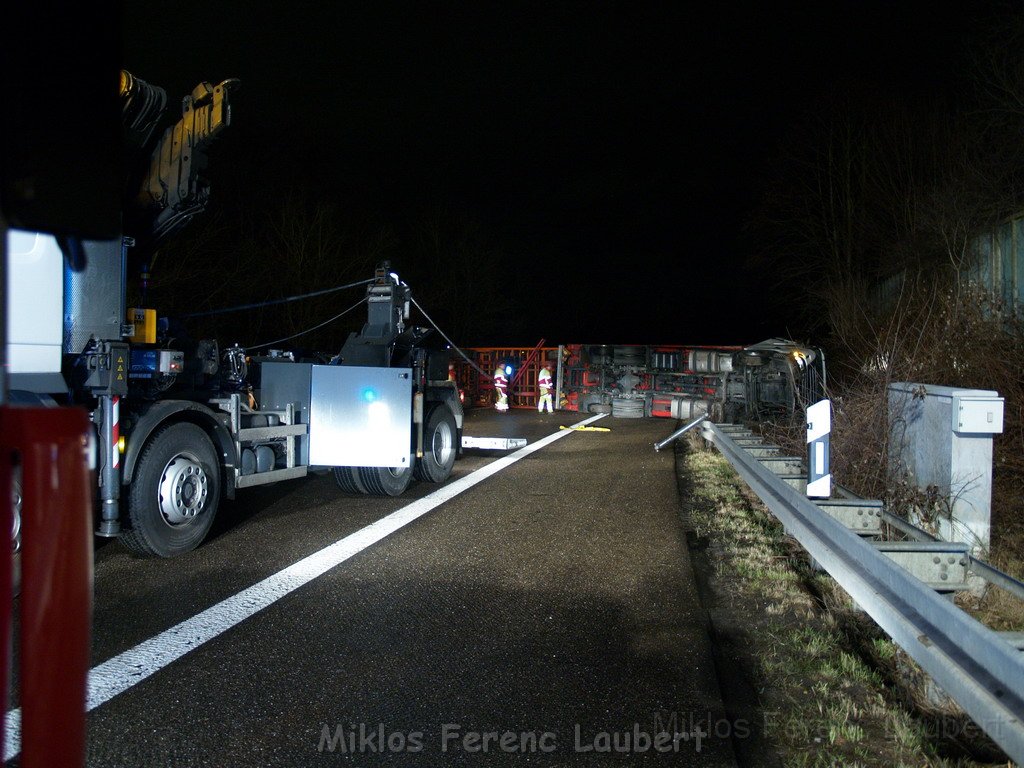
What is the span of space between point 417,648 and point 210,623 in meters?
1.29

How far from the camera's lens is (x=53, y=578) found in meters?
1.34

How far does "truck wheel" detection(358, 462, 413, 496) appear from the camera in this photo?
8.29 meters

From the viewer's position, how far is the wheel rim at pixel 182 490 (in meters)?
5.83

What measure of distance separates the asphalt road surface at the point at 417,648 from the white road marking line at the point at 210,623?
0.02 meters

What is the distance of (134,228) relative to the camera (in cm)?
637

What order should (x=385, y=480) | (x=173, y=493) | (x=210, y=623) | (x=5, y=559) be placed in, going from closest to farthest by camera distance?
(x=5, y=559) → (x=210, y=623) → (x=173, y=493) → (x=385, y=480)

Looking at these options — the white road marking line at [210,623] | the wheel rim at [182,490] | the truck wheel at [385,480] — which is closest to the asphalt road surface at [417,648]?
the white road marking line at [210,623]

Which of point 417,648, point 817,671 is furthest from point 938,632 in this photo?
point 417,648

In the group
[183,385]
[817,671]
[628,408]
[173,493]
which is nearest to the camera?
[817,671]

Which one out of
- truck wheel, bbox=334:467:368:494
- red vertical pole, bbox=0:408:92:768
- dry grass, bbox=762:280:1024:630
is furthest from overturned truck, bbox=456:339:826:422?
red vertical pole, bbox=0:408:92:768

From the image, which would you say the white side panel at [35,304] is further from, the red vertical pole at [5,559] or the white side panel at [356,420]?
the red vertical pole at [5,559]

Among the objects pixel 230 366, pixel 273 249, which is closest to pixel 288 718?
pixel 230 366

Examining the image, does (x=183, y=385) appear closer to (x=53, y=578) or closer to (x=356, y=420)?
(x=356, y=420)

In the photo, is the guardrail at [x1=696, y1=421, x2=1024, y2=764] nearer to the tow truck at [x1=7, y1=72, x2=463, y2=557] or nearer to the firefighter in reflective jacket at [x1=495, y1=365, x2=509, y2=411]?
the tow truck at [x1=7, y1=72, x2=463, y2=557]
